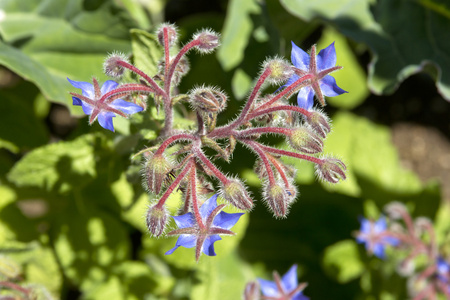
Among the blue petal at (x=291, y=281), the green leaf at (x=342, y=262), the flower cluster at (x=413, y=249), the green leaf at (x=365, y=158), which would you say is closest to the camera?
the blue petal at (x=291, y=281)

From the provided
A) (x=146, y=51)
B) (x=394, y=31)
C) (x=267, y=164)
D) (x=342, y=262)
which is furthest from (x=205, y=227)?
(x=394, y=31)

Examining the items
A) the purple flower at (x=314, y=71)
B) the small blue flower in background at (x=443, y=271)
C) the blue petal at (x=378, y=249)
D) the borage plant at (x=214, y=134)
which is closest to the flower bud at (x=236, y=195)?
the borage plant at (x=214, y=134)

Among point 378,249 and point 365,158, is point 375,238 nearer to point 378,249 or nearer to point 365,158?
point 378,249

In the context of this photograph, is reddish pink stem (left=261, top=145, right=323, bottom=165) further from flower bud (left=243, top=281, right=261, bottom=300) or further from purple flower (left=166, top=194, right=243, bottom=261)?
flower bud (left=243, top=281, right=261, bottom=300)

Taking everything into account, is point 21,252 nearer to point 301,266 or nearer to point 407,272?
point 301,266

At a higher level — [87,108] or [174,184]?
[87,108]

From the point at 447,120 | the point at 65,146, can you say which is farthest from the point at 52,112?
the point at 447,120

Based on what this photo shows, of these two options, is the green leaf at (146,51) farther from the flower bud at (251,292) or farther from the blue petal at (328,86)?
the flower bud at (251,292)
